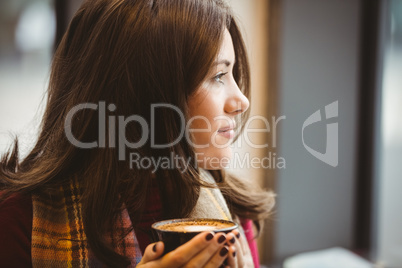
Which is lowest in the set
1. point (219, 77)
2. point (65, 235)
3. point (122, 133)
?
point (65, 235)

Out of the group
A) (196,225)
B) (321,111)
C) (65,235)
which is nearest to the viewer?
(196,225)

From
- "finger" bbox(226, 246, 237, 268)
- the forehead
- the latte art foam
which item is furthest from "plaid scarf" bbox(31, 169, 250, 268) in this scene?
the forehead

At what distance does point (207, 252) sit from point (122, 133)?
A: 1.38ft

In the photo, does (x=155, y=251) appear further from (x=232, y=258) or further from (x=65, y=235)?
(x=65, y=235)

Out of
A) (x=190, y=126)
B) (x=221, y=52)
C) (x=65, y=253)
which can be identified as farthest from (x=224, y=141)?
(x=65, y=253)

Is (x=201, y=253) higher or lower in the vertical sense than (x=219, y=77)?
lower

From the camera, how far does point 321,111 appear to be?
8.72 feet

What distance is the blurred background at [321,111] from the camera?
2.35 metres

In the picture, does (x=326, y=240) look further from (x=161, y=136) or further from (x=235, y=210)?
(x=161, y=136)

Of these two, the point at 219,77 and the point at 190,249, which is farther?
the point at 219,77

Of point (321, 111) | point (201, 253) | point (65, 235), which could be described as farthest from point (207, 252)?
point (321, 111)

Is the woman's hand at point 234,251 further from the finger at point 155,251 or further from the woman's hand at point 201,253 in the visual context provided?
the finger at point 155,251

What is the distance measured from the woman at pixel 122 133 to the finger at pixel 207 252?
31 centimetres

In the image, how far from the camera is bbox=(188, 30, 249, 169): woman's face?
1030 millimetres
